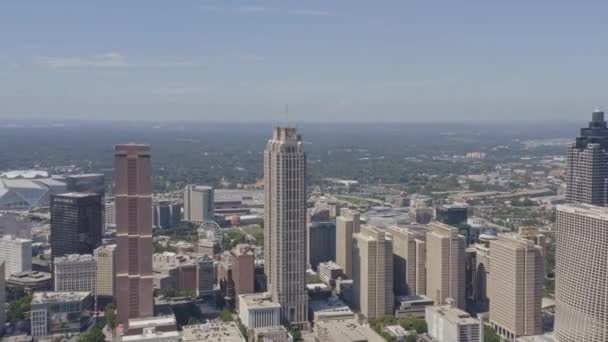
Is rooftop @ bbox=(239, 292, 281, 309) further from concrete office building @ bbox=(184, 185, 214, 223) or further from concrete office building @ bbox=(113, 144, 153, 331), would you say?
concrete office building @ bbox=(184, 185, 214, 223)

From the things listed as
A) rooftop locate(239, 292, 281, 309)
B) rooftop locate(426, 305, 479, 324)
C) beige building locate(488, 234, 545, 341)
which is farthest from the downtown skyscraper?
beige building locate(488, 234, 545, 341)

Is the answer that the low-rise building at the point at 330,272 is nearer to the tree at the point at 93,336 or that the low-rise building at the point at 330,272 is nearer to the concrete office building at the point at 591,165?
the tree at the point at 93,336

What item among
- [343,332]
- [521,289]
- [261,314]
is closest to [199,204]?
[261,314]

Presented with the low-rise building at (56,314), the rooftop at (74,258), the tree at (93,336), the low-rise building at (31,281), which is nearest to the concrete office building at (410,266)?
the tree at (93,336)

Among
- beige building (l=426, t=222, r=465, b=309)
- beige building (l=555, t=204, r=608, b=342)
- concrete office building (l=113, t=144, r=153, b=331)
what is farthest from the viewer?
beige building (l=426, t=222, r=465, b=309)

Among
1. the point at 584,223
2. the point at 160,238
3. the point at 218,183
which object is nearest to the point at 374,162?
the point at 218,183

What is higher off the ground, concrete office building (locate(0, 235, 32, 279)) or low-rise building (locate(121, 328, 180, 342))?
concrete office building (locate(0, 235, 32, 279))
